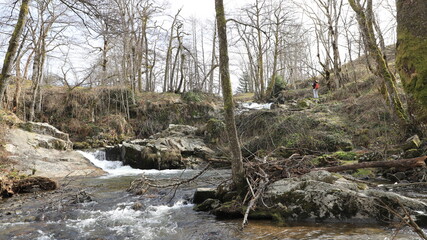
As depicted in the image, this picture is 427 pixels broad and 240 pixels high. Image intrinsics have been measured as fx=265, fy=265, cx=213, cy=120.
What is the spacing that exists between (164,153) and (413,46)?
11473mm

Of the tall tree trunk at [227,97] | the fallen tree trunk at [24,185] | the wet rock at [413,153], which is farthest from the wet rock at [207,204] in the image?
the wet rock at [413,153]

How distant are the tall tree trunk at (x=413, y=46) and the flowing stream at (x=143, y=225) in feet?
14.7

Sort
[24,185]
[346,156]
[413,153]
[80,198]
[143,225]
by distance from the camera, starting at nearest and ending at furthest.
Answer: [143,225] < [80,198] < [413,153] < [24,185] < [346,156]

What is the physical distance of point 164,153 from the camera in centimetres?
1432

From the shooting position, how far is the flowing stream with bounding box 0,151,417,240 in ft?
13.2

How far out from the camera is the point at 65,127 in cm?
2009

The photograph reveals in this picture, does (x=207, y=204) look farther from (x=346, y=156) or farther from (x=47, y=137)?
(x=47, y=137)

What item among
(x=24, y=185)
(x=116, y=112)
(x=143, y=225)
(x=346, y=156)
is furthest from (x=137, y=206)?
(x=116, y=112)

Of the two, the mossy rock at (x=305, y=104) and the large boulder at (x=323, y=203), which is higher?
the mossy rock at (x=305, y=104)

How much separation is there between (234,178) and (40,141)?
40.8ft

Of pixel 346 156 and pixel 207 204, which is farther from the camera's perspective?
pixel 346 156

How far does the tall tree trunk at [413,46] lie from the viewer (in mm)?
5879

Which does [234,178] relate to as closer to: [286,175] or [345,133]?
[286,175]

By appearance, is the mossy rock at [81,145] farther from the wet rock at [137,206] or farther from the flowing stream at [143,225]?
the wet rock at [137,206]
